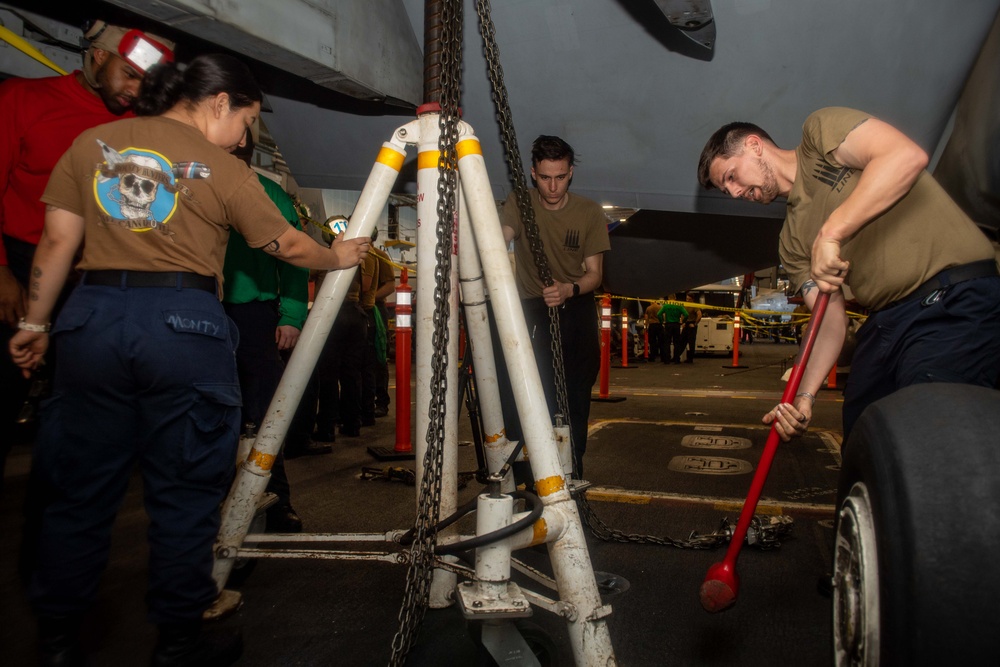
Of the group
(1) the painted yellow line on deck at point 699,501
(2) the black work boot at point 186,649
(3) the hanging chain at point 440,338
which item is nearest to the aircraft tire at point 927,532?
(3) the hanging chain at point 440,338

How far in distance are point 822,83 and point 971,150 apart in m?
0.54

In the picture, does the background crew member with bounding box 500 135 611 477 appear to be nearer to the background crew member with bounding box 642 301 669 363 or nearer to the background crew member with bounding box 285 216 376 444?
the background crew member with bounding box 285 216 376 444

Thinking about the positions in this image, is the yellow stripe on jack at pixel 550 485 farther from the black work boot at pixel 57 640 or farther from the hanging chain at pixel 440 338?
the black work boot at pixel 57 640

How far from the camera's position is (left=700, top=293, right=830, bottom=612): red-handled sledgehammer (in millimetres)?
1647

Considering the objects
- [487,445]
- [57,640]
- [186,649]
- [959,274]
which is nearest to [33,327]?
[57,640]

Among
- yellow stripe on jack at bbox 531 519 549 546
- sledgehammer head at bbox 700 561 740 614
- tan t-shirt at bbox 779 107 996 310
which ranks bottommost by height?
sledgehammer head at bbox 700 561 740 614

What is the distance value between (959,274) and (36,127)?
2.72 m

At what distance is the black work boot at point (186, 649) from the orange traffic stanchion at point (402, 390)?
2385 mm

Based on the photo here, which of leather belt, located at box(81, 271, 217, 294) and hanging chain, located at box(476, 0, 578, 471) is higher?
hanging chain, located at box(476, 0, 578, 471)

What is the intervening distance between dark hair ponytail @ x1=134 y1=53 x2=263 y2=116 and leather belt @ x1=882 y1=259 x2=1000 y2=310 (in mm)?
1890

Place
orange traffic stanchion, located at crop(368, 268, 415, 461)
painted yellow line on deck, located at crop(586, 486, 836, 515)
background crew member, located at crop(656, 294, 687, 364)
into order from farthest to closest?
background crew member, located at crop(656, 294, 687, 364) → orange traffic stanchion, located at crop(368, 268, 415, 461) → painted yellow line on deck, located at crop(586, 486, 836, 515)

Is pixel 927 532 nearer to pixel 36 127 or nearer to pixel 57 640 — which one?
pixel 57 640

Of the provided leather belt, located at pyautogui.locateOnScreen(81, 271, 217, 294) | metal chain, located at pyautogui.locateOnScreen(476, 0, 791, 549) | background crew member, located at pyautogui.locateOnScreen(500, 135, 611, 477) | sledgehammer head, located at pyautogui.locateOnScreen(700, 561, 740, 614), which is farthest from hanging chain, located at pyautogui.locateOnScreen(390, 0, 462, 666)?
background crew member, located at pyautogui.locateOnScreen(500, 135, 611, 477)

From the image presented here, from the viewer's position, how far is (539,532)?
144cm
